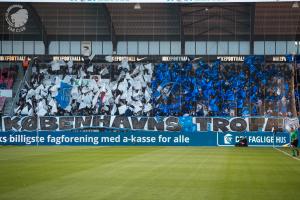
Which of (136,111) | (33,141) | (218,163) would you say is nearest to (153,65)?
(136,111)

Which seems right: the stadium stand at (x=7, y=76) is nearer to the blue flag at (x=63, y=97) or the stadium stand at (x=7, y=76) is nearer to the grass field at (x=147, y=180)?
the blue flag at (x=63, y=97)

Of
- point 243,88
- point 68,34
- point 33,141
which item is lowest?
point 33,141

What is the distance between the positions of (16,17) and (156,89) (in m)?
15.4

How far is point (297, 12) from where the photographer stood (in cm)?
6178

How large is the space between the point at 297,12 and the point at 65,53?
24016 millimetres

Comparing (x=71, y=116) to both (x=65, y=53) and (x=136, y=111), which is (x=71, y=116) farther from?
(x=65, y=53)

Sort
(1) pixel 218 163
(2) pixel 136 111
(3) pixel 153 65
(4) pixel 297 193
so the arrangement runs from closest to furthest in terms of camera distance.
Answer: (4) pixel 297 193 < (1) pixel 218 163 < (2) pixel 136 111 < (3) pixel 153 65

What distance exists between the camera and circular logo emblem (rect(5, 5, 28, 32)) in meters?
62.3

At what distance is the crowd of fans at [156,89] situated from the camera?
59781 millimetres

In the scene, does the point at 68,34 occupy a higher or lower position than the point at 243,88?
higher

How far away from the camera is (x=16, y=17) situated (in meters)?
63.4

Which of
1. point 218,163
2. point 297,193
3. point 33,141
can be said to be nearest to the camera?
point 297,193

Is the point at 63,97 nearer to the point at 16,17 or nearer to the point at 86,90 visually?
the point at 86,90

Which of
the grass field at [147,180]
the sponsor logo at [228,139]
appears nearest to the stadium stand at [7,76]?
the sponsor logo at [228,139]
